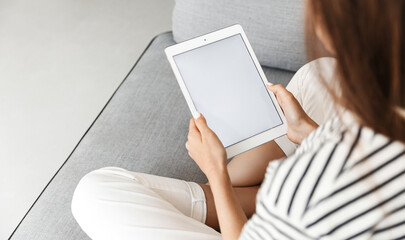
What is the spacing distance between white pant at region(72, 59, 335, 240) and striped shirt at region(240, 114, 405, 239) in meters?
0.30

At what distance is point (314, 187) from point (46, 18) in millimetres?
2051

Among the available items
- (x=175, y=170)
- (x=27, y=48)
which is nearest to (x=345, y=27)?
(x=175, y=170)

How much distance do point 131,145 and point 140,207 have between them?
35cm

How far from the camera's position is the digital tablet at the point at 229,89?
918mm

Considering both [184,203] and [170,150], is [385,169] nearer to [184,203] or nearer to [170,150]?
[184,203]

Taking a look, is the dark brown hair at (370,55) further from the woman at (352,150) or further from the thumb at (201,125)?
the thumb at (201,125)

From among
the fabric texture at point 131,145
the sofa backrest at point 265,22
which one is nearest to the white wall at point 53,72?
the fabric texture at point 131,145

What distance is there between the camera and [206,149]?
2.50ft

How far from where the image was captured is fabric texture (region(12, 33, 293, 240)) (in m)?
1.02

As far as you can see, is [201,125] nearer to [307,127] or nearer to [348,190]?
[307,127]

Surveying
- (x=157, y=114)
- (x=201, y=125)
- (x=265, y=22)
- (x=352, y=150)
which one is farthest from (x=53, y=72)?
(x=352, y=150)

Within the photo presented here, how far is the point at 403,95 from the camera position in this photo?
39 centimetres

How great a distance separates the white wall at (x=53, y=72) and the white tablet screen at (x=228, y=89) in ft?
2.68

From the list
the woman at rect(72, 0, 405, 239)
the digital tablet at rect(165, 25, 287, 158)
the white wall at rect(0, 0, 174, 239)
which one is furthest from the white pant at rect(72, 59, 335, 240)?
the white wall at rect(0, 0, 174, 239)
